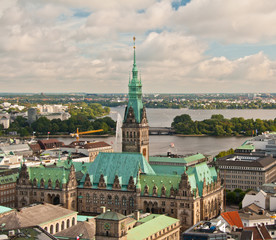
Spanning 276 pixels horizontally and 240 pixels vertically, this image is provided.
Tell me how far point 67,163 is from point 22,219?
35089mm

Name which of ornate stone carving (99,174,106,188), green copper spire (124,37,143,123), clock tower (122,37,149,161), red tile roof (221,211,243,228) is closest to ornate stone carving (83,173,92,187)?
ornate stone carving (99,174,106,188)

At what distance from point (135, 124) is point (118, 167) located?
1081 cm

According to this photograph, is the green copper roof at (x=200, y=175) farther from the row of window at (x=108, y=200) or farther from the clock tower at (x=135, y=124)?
the clock tower at (x=135, y=124)

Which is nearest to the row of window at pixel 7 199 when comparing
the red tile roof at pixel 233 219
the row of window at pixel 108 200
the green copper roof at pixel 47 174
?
the green copper roof at pixel 47 174

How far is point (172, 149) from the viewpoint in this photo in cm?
15650

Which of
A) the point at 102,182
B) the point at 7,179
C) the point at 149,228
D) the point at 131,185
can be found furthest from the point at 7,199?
the point at 149,228

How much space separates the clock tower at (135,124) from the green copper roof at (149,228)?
2341cm

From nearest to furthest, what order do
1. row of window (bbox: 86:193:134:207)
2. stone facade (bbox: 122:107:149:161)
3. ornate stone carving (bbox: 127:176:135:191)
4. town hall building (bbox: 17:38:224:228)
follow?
town hall building (bbox: 17:38:224:228) < ornate stone carving (bbox: 127:176:135:191) < row of window (bbox: 86:193:134:207) < stone facade (bbox: 122:107:149:161)

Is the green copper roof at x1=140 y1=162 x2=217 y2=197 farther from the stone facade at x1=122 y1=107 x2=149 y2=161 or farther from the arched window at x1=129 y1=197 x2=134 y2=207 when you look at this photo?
the stone facade at x1=122 y1=107 x2=149 y2=161

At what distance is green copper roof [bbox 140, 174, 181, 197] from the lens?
72.6 metres

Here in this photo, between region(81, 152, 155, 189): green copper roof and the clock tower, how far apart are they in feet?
25.2

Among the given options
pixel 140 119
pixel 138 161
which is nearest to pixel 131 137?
pixel 140 119

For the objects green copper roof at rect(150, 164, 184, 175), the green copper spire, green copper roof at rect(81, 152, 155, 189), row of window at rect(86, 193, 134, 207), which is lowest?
row of window at rect(86, 193, 134, 207)

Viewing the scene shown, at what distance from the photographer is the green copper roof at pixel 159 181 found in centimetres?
7256
